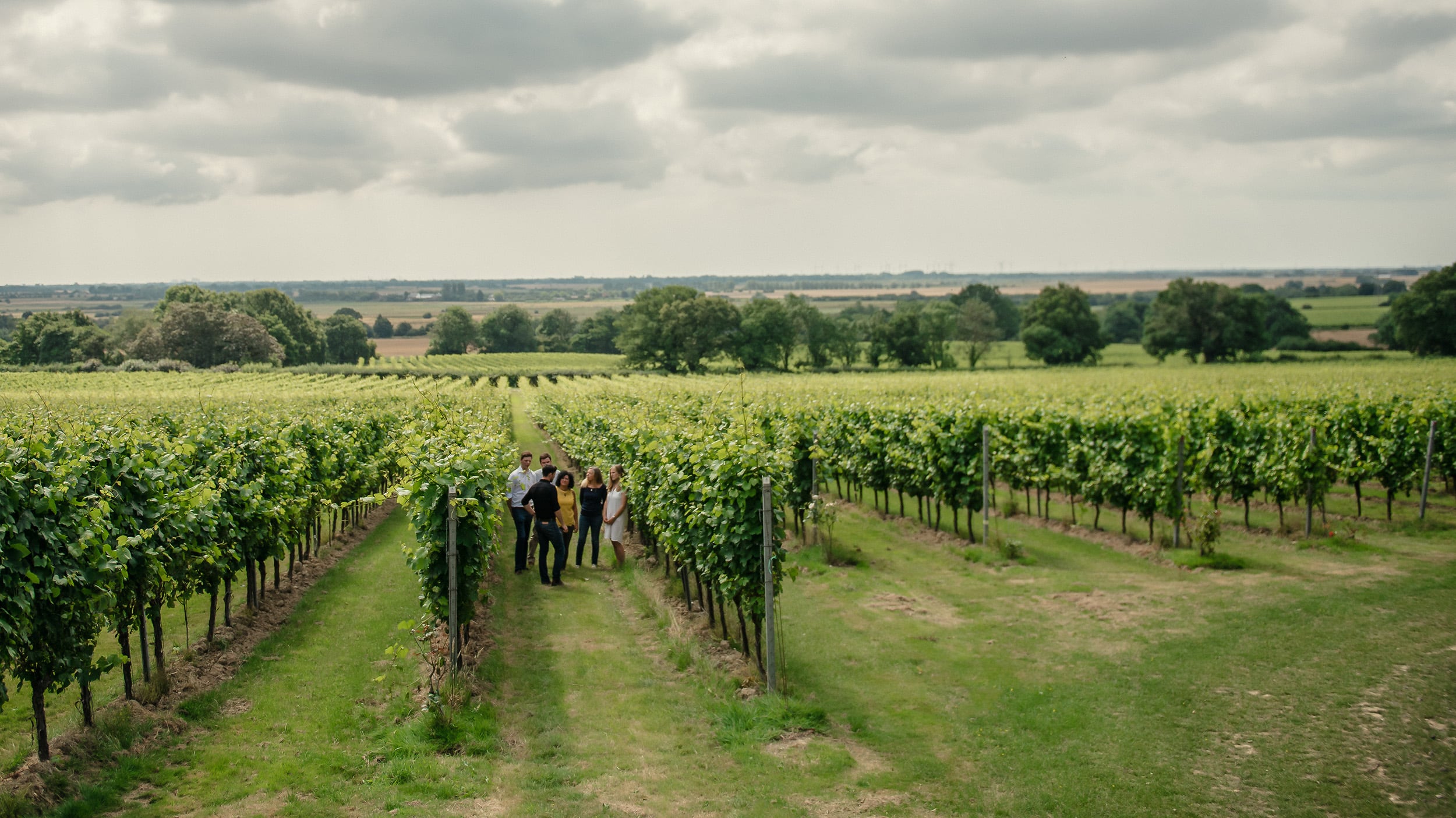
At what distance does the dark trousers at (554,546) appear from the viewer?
13.2 metres

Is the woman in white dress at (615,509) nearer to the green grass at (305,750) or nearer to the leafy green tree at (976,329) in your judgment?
the green grass at (305,750)

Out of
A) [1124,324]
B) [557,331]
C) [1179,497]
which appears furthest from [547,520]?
[557,331]

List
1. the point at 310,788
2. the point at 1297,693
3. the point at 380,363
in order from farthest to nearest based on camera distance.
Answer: the point at 380,363 → the point at 1297,693 → the point at 310,788

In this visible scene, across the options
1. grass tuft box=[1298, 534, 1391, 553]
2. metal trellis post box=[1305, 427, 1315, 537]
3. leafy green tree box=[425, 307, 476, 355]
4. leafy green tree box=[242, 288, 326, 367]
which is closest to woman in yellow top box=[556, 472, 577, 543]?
grass tuft box=[1298, 534, 1391, 553]

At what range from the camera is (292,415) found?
18.2 meters

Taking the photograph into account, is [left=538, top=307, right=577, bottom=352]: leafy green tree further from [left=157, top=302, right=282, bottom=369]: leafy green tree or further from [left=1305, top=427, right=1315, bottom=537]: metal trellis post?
[left=1305, top=427, right=1315, bottom=537]: metal trellis post

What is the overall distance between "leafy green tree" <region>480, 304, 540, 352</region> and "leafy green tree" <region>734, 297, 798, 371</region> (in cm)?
5045

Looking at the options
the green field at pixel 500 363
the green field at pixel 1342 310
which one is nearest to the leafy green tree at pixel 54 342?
the green field at pixel 500 363

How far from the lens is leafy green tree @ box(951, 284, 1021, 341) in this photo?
132 m

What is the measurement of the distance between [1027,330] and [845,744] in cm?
8946

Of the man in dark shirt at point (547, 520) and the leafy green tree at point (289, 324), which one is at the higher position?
the leafy green tree at point (289, 324)

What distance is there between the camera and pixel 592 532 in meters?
14.1

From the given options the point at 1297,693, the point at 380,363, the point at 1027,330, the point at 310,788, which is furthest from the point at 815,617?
the point at 380,363

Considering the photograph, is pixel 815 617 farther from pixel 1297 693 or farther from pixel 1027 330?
pixel 1027 330
